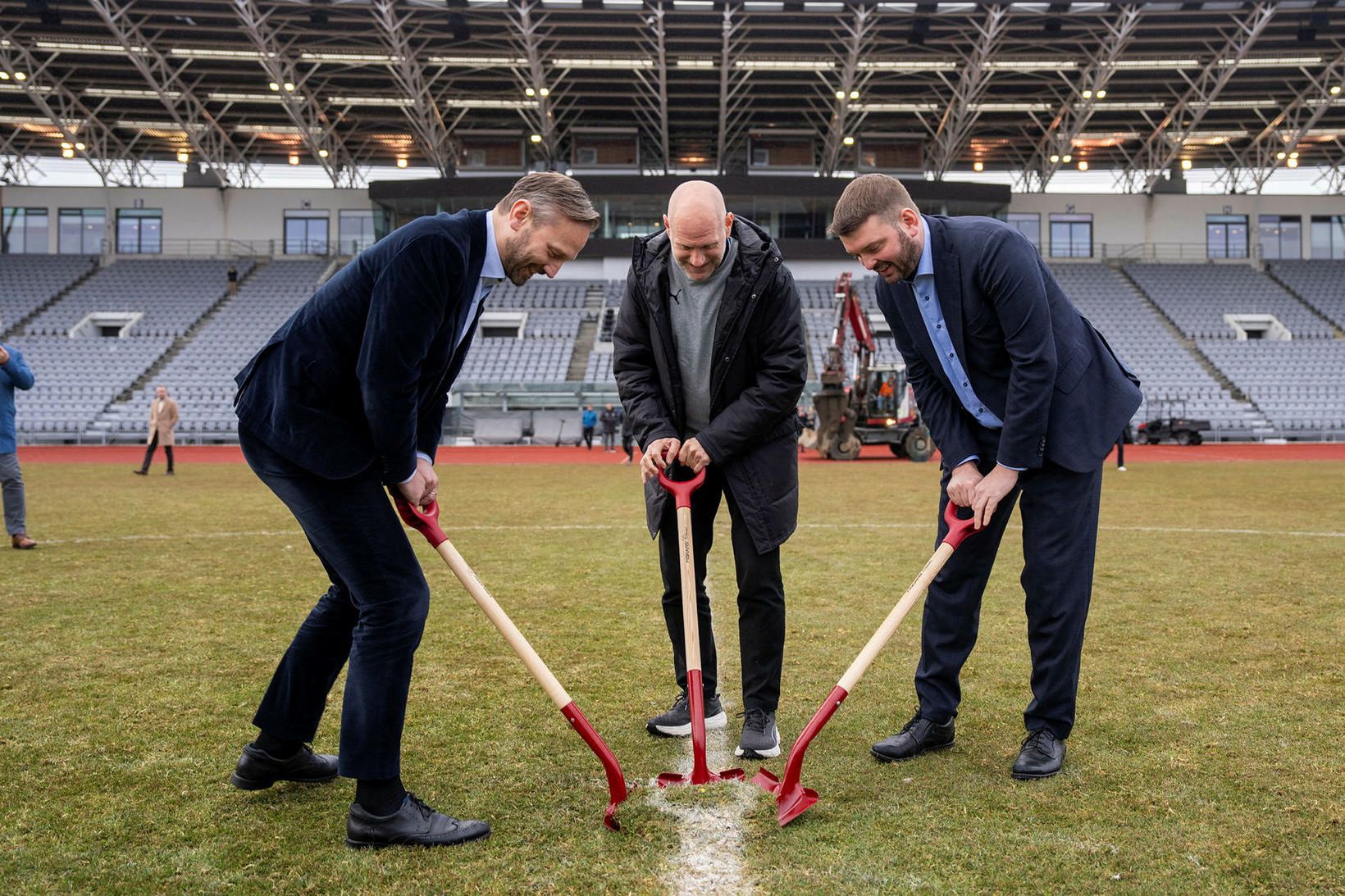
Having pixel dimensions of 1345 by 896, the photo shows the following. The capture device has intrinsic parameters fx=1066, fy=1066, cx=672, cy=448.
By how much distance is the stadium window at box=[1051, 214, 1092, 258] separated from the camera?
47.3m

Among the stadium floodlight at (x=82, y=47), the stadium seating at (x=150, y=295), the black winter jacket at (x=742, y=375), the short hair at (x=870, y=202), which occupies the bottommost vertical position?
the black winter jacket at (x=742, y=375)

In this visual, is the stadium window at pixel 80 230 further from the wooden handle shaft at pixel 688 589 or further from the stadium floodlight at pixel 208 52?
the wooden handle shaft at pixel 688 589

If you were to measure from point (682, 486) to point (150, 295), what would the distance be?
44583 mm

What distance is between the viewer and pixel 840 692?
348cm

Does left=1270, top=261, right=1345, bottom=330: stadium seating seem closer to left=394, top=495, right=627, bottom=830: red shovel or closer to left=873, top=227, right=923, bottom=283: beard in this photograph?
left=873, top=227, right=923, bottom=283: beard

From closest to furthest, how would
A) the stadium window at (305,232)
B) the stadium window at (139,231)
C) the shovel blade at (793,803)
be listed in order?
the shovel blade at (793,803) → the stadium window at (139,231) → the stadium window at (305,232)

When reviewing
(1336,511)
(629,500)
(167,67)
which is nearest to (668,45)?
(167,67)

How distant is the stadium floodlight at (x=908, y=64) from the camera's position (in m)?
37.4

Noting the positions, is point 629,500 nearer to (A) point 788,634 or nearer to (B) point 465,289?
(A) point 788,634

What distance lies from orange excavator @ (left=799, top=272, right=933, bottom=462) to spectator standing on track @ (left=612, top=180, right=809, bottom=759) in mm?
20880

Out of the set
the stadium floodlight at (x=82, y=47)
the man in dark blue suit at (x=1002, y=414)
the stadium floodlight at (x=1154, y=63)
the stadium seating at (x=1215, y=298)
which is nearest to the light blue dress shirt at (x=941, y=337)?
the man in dark blue suit at (x=1002, y=414)

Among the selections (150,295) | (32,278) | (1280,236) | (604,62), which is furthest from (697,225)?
(1280,236)

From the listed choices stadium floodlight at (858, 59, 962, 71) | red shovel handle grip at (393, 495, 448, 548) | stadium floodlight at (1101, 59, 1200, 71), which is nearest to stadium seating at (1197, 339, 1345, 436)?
stadium floodlight at (1101, 59, 1200, 71)

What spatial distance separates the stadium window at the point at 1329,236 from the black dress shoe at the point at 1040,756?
53141 mm
